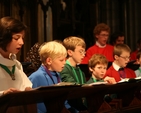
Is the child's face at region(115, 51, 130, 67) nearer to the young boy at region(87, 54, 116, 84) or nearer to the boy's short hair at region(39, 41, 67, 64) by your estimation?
the young boy at region(87, 54, 116, 84)

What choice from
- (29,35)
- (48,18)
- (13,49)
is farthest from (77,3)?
(13,49)

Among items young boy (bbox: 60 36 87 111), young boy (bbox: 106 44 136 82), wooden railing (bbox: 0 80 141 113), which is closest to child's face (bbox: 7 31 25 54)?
wooden railing (bbox: 0 80 141 113)

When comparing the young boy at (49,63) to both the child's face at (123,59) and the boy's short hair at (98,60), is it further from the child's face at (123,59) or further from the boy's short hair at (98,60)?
the child's face at (123,59)

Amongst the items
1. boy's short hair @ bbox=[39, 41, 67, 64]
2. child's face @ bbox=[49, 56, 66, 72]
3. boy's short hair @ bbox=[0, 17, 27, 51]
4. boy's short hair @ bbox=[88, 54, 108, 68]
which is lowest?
boy's short hair @ bbox=[88, 54, 108, 68]

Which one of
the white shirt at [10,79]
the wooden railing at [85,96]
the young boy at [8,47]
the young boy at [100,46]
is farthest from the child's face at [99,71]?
the young boy at [8,47]

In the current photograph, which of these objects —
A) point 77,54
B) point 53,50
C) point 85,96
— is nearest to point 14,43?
point 53,50

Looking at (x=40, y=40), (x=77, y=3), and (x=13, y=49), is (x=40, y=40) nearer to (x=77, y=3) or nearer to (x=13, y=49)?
(x=77, y=3)

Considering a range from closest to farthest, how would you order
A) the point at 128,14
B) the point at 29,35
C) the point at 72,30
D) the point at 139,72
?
the point at 139,72 < the point at 29,35 < the point at 72,30 < the point at 128,14

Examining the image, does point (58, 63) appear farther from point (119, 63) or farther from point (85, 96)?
point (119, 63)

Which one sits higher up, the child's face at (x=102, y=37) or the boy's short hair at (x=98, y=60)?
the child's face at (x=102, y=37)

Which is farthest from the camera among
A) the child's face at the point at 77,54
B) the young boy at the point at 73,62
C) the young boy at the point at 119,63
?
the young boy at the point at 119,63

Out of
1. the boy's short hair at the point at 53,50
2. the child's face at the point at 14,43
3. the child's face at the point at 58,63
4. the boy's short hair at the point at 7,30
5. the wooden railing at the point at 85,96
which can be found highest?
the boy's short hair at the point at 7,30

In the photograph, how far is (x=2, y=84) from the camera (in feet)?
11.0

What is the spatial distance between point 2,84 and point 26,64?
1.17 metres
